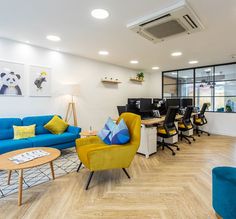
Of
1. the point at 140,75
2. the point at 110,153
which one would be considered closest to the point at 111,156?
the point at 110,153

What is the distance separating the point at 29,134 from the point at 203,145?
430 cm

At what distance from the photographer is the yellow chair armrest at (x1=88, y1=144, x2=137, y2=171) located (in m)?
2.25

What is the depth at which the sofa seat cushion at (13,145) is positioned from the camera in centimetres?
270

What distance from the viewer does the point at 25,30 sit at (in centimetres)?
293

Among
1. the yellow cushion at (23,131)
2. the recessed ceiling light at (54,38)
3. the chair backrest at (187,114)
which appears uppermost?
the recessed ceiling light at (54,38)

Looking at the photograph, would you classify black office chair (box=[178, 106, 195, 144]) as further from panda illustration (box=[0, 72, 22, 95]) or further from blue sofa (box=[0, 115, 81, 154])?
panda illustration (box=[0, 72, 22, 95])

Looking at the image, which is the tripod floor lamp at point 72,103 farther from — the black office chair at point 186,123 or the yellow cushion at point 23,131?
the black office chair at point 186,123

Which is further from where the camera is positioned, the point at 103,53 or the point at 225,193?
the point at 103,53

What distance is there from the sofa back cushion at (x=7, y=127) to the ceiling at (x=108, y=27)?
165cm

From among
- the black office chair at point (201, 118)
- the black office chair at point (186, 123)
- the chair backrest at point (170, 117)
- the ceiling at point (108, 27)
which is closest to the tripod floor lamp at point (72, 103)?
the ceiling at point (108, 27)

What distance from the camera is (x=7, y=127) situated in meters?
3.19

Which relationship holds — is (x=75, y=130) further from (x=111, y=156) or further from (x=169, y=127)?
(x=169, y=127)

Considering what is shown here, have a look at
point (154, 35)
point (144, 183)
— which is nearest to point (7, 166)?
point (144, 183)

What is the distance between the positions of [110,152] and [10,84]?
103 inches
